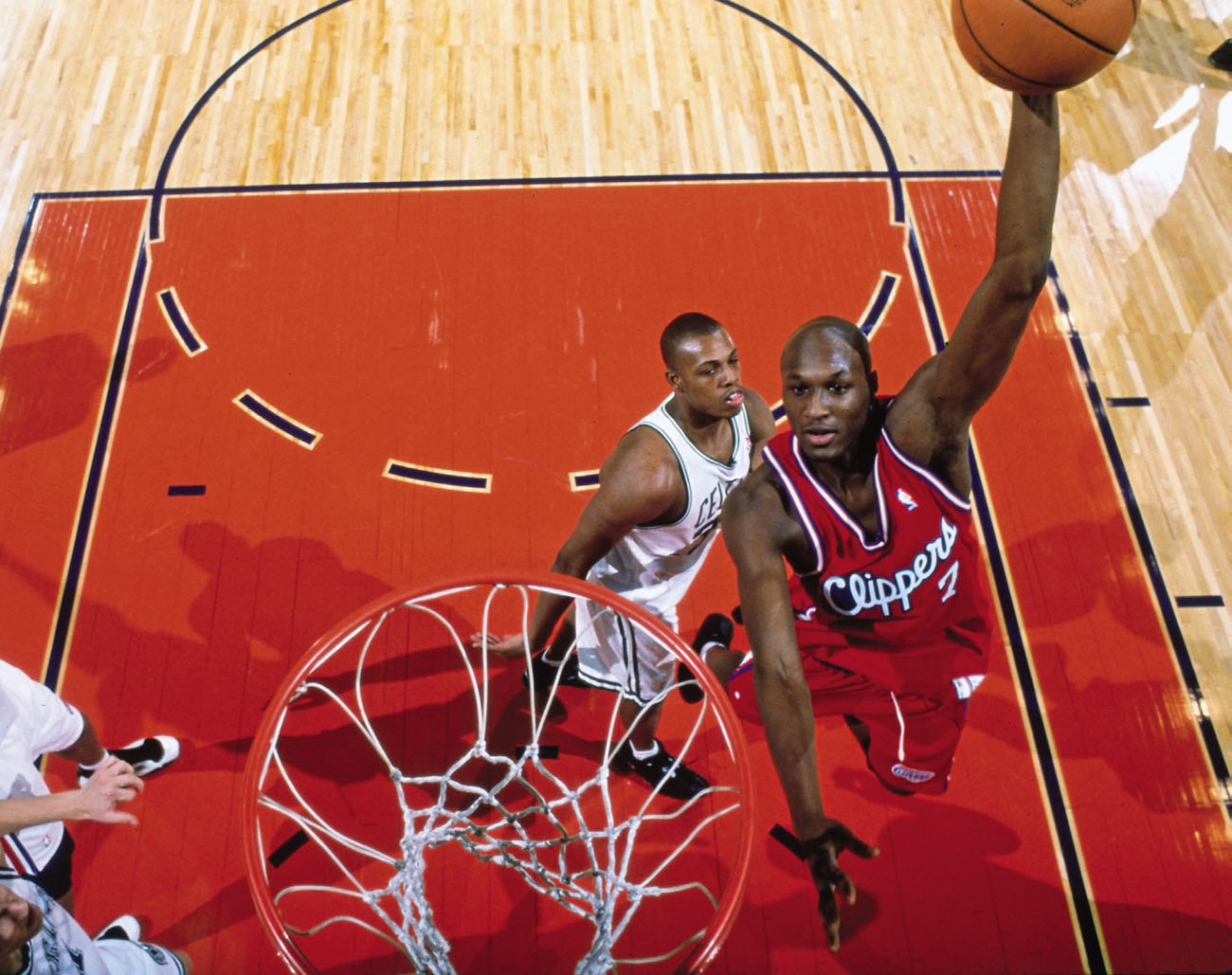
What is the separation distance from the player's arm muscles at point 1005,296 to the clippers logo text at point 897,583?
25 cm

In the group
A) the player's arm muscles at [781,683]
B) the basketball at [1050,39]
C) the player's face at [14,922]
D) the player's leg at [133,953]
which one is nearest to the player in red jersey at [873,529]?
the player's arm muscles at [781,683]

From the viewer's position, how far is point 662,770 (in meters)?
3.67

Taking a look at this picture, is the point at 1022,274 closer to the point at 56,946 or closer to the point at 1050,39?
the point at 1050,39

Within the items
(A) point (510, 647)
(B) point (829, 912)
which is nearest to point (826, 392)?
(B) point (829, 912)

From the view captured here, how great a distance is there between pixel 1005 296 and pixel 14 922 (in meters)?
2.71

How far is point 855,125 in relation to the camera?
Answer: 19.2 feet

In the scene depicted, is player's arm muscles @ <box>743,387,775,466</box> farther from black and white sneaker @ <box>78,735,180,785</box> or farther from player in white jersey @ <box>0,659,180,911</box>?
black and white sneaker @ <box>78,735,180,785</box>

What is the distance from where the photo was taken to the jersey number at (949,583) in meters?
2.78

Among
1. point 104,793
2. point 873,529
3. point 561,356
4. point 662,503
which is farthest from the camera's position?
point 561,356

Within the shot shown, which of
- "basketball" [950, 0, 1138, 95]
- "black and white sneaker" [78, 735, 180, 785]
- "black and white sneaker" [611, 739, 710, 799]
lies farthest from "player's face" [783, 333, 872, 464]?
"black and white sneaker" [78, 735, 180, 785]

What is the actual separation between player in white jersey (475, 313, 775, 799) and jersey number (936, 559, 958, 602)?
69 centimetres

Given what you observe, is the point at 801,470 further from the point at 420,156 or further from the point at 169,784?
the point at 420,156

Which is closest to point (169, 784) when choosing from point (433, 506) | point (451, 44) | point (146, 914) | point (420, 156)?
point (146, 914)

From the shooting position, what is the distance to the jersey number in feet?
9.11
